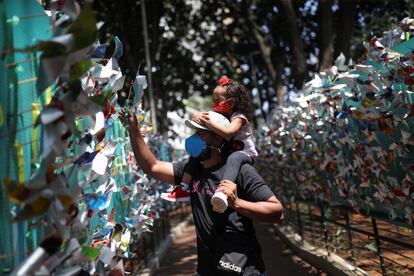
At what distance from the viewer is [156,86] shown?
17172 millimetres

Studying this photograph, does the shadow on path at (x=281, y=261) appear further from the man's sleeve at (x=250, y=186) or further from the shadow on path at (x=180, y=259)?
the man's sleeve at (x=250, y=186)

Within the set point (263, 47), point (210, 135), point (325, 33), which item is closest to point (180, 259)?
point (325, 33)

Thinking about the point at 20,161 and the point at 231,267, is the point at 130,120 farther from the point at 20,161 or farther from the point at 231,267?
the point at 20,161

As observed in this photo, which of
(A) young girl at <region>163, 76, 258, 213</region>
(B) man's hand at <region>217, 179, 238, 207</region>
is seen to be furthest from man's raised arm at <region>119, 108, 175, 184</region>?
(B) man's hand at <region>217, 179, 238, 207</region>

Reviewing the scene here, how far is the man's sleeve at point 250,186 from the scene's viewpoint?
9.90 feet

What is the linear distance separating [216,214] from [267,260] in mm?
7181

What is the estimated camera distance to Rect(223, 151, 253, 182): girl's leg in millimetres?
3041

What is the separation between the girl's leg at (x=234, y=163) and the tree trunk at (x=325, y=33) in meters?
8.20

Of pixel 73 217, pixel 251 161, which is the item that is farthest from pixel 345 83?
pixel 73 217

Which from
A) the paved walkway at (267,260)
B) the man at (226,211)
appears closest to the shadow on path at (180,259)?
the paved walkway at (267,260)

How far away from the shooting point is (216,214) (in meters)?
3.14

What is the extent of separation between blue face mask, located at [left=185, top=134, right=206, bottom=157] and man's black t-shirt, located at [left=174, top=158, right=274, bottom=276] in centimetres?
14

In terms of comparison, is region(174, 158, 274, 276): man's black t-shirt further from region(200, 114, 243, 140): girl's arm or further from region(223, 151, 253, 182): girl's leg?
region(200, 114, 243, 140): girl's arm

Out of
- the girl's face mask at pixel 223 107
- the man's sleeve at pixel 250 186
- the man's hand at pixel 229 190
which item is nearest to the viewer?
the man's hand at pixel 229 190
